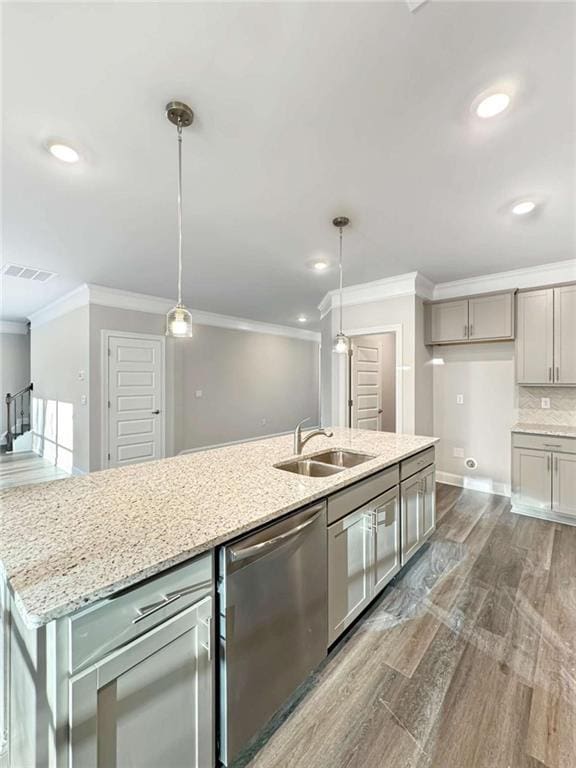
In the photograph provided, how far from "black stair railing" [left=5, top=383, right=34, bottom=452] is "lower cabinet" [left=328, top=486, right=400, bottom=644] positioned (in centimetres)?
795

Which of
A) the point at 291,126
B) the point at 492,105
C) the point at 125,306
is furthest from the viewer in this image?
the point at 125,306

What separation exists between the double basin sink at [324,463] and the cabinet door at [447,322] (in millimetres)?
2564

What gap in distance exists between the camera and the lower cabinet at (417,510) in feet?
7.77

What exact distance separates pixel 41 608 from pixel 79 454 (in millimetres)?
4983

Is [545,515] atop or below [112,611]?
below

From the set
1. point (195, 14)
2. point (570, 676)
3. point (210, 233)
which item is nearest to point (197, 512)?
point (195, 14)

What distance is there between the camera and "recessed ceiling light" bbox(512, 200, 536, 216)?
2.45 meters

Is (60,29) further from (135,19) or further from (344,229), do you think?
(344,229)

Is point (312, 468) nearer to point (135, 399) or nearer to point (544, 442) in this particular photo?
point (544, 442)

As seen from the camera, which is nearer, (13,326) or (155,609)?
(155,609)

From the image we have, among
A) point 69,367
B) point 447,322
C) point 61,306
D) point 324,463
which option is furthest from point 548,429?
point 61,306

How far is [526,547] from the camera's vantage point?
9.50 ft

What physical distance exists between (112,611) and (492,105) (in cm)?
248

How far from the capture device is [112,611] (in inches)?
35.0
